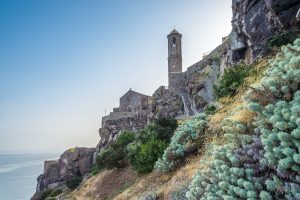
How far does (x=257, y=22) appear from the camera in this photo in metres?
17.0

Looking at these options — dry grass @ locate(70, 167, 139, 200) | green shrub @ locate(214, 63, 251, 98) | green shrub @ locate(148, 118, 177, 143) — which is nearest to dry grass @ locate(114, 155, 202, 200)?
dry grass @ locate(70, 167, 139, 200)

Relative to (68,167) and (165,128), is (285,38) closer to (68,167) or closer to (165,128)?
(165,128)

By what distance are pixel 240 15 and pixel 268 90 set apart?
14.1m

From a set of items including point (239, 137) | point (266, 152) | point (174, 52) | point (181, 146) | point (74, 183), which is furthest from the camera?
point (174, 52)

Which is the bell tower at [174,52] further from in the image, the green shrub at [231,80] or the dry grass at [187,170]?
the dry grass at [187,170]

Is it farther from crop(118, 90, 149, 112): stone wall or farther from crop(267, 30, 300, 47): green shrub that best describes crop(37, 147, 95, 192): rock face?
crop(267, 30, 300, 47): green shrub

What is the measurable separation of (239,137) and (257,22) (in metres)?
12.4

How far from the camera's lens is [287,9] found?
45.7 ft

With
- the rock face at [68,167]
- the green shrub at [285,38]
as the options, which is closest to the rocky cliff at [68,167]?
the rock face at [68,167]

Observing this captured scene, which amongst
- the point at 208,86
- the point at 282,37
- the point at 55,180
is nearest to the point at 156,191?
the point at 282,37

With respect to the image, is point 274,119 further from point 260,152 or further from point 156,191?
point 156,191

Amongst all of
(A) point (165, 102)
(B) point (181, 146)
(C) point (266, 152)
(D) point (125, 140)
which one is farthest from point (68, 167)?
(C) point (266, 152)

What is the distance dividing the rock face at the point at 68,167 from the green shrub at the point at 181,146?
28.6 metres

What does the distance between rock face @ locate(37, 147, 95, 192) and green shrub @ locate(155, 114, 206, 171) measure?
28648mm
